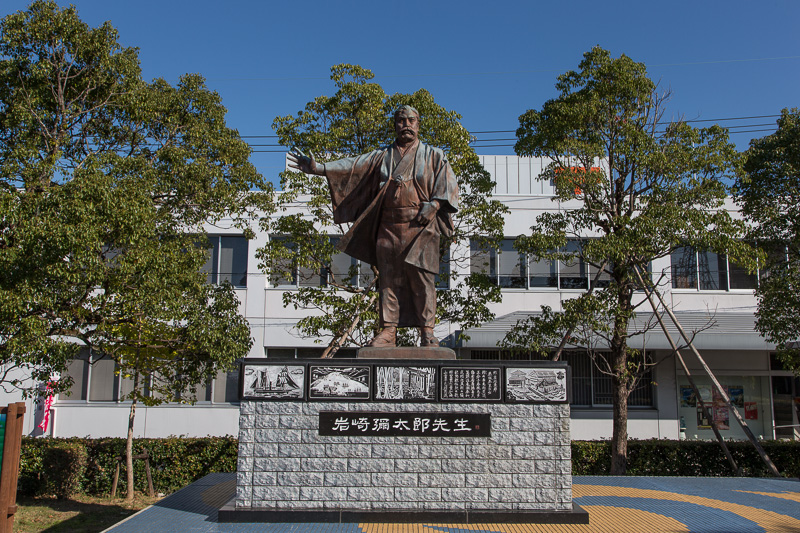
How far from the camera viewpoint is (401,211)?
246 inches

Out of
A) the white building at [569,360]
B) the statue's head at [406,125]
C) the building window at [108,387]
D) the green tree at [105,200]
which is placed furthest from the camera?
the building window at [108,387]

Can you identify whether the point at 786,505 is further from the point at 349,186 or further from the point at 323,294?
the point at 323,294

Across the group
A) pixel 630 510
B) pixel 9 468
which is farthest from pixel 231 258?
pixel 630 510

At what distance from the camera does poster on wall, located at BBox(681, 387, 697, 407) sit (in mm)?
16969

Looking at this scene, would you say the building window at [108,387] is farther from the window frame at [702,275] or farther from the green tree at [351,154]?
the window frame at [702,275]

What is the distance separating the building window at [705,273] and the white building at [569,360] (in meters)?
0.03

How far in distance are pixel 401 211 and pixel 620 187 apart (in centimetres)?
596

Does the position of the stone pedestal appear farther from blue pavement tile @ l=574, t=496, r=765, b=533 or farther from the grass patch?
the grass patch

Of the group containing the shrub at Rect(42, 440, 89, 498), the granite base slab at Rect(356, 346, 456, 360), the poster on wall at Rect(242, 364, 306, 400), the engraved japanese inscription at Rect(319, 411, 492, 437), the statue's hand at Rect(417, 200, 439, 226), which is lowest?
the shrub at Rect(42, 440, 89, 498)

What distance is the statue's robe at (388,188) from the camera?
20.4 feet

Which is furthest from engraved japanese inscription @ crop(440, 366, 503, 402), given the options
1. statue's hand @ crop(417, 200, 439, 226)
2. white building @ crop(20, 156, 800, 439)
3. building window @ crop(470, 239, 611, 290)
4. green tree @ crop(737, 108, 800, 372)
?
building window @ crop(470, 239, 611, 290)

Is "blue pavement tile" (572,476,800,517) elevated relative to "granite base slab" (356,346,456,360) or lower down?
lower down

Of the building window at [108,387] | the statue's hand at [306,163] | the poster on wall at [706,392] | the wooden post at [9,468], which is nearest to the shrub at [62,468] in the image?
the wooden post at [9,468]

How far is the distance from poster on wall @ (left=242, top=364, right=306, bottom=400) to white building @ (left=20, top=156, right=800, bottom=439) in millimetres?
11145
